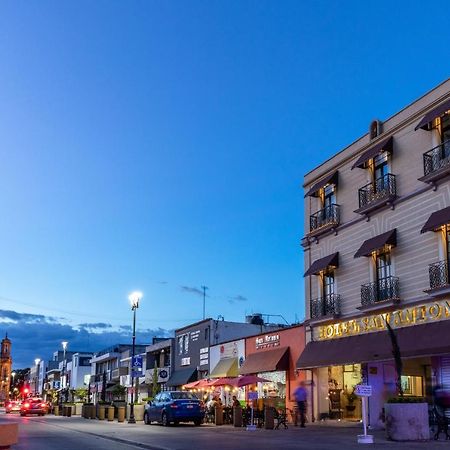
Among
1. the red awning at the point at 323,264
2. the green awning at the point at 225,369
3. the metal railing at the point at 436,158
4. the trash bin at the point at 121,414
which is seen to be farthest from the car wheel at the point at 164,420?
the metal railing at the point at 436,158

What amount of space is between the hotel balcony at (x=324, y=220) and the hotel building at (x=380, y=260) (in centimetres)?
6

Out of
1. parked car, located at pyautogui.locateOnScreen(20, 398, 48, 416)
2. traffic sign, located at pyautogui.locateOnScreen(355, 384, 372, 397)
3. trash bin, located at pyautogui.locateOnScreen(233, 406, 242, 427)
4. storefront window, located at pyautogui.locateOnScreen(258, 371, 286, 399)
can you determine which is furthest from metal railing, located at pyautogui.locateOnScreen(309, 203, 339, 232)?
parked car, located at pyautogui.locateOnScreen(20, 398, 48, 416)

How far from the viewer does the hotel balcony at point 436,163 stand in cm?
2312

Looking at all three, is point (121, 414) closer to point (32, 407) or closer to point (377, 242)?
point (32, 407)

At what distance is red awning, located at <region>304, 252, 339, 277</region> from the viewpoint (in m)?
29.6

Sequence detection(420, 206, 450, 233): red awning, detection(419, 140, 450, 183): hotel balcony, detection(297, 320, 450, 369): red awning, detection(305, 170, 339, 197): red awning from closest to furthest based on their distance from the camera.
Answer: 1. detection(297, 320, 450, 369): red awning
2. detection(420, 206, 450, 233): red awning
3. detection(419, 140, 450, 183): hotel balcony
4. detection(305, 170, 339, 197): red awning

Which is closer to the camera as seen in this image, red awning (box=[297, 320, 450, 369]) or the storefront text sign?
red awning (box=[297, 320, 450, 369])

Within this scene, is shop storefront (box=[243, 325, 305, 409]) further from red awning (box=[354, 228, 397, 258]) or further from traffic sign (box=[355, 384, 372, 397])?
traffic sign (box=[355, 384, 372, 397])

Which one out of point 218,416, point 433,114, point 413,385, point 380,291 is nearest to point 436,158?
point 433,114

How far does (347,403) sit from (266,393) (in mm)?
6259

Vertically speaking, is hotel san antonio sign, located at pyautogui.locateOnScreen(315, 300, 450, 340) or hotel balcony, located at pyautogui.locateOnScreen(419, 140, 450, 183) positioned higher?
hotel balcony, located at pyautogui.locateOnScreen(419, 140, 450, 183)

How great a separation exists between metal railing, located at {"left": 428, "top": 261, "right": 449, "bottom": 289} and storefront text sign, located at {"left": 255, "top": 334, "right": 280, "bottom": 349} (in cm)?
1294

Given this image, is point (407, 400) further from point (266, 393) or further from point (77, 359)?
point (77, 359)

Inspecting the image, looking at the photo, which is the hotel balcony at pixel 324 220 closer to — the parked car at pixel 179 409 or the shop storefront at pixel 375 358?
the shop storefront at pixel 375 358
